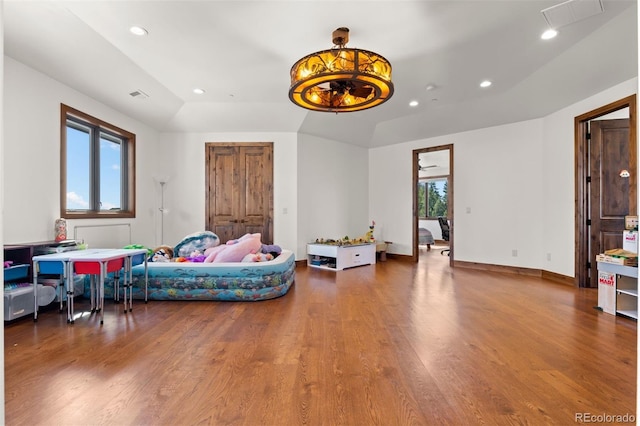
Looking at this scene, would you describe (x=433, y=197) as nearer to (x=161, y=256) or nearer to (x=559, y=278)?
(x=559, y=278)

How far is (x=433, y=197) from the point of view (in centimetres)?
1184

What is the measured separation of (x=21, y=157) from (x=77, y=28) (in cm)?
158

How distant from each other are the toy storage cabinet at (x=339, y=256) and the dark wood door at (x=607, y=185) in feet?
11.8

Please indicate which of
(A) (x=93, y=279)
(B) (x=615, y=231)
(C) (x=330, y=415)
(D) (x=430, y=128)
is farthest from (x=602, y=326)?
(A) (x=93, y=279)

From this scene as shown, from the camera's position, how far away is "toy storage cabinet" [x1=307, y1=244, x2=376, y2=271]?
616 centimetres

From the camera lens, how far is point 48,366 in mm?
2256

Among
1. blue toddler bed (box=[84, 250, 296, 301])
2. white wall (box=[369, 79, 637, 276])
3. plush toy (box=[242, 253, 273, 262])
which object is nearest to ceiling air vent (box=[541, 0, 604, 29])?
white wall (box=[369, 79, 637, 276])

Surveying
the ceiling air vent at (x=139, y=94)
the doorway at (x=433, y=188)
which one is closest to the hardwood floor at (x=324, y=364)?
the ceiling air vent at (x=139, y=94)

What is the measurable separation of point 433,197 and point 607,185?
285 inches

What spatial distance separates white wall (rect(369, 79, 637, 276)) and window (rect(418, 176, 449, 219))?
15.4 ft

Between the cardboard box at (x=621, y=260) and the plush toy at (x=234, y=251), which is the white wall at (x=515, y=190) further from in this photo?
the plush toy at (x=234, y=251)

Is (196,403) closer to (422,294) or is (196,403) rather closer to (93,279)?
(93,279)

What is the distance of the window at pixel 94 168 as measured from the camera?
4402mm

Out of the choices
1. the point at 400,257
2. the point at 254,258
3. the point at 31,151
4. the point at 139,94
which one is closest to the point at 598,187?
the point at 400,257
